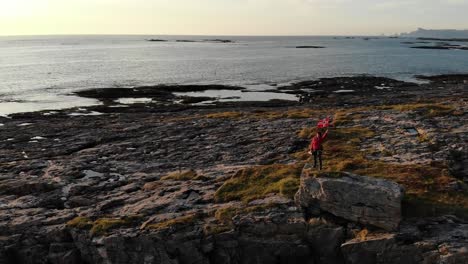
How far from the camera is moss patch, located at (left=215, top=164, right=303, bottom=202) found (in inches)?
934

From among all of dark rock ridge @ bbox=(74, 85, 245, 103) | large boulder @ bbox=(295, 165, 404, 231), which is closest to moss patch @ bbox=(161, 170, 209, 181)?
large boulder @ bbox=(295, 165, 404, 231)

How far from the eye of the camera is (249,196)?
77.6 ft

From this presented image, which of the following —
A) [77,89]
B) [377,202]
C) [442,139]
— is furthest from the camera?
[77,89]

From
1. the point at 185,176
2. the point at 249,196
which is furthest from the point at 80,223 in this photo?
the point at 249,196

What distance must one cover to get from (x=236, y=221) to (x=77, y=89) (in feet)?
284

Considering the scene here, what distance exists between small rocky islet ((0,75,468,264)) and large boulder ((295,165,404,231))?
0.05 metres

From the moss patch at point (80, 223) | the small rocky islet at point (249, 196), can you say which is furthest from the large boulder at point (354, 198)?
the moss patch at point (80, 223)

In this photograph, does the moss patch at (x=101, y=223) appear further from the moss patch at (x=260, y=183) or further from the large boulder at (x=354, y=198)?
the large boulder at (x=354, y=198)

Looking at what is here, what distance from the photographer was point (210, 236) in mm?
20438

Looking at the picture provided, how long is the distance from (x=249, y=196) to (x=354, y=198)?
233 inches

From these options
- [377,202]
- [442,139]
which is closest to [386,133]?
[442,139]

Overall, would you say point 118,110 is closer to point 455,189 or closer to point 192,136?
point 192,136

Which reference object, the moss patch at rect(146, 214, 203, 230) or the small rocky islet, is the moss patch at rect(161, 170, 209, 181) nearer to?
the small rocky islet

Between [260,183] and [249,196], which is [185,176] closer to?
[260,183]
